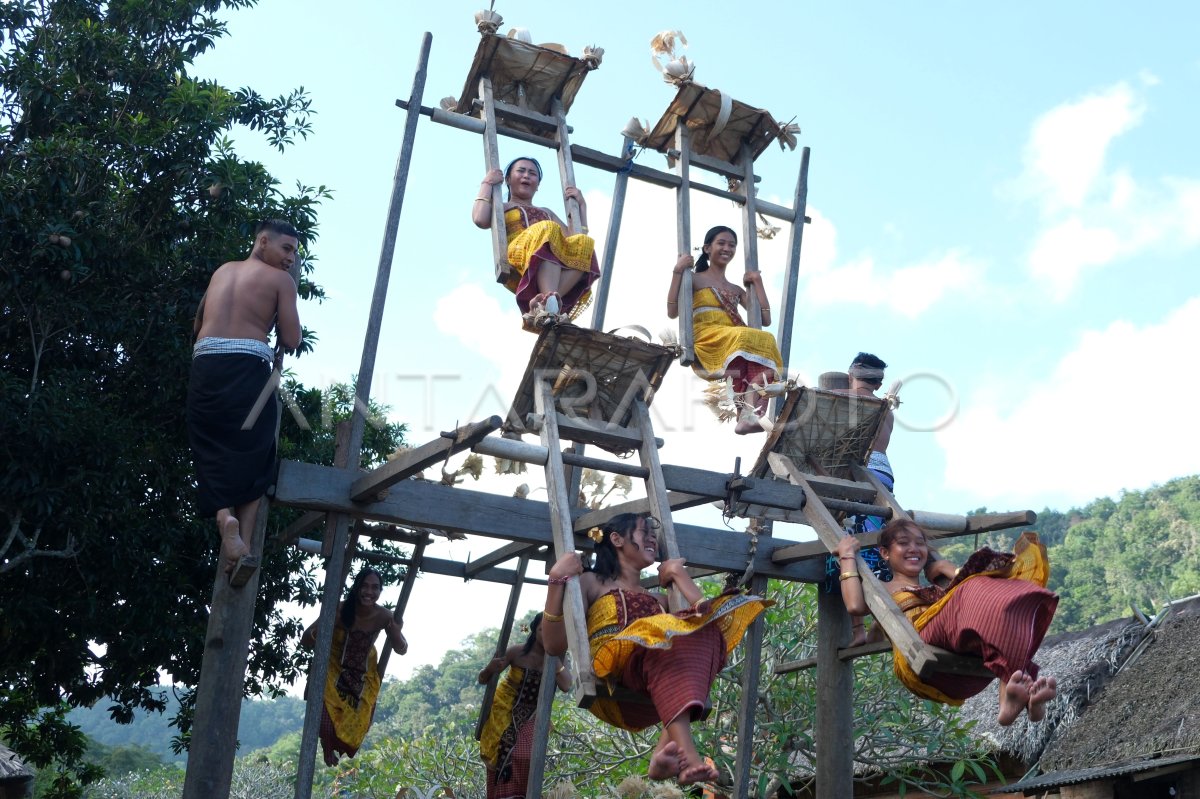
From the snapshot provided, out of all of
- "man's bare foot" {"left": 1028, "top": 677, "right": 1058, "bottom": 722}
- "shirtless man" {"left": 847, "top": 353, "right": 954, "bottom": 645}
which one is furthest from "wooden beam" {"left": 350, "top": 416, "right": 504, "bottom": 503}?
"shirtless man" {"left": 847, "top": 353, "right": 954, "bottom": 645}

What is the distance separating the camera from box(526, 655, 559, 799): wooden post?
20.3ft

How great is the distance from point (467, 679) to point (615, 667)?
32.7 meters

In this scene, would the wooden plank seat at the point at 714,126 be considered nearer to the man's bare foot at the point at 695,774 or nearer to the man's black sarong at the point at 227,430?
the man's black sarong at the point at 227,430

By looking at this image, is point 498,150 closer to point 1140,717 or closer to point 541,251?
point 541,251

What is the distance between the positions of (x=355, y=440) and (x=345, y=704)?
5.70 feet

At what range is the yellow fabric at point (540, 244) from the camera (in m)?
6.30

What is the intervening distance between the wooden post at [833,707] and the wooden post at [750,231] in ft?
5.59

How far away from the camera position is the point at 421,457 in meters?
5.22

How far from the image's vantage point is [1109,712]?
1266 cm

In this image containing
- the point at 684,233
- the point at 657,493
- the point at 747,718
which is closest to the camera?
the point at 657,493

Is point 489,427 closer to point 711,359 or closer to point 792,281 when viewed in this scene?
point 711,359

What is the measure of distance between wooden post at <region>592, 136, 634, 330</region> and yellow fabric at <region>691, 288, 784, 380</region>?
0.52 meters

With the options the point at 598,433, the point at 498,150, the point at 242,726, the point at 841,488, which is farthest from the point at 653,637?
the point at 242,726

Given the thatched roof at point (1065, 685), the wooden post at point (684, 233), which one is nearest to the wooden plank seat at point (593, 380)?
the wooden post at point (684, 233)
